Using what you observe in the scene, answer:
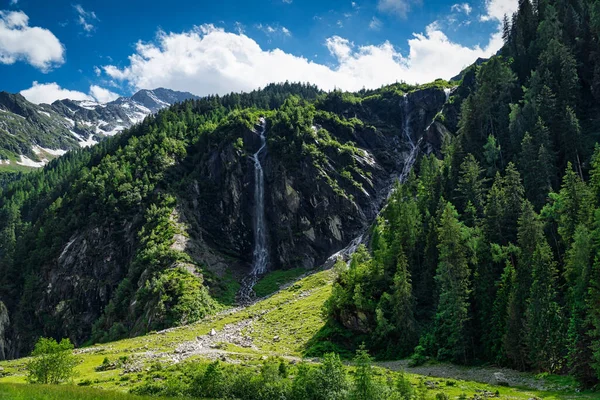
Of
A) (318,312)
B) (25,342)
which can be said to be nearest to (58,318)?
(25,342)

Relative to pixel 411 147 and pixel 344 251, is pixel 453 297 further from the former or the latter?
pixel 411 147

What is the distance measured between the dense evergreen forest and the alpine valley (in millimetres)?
333

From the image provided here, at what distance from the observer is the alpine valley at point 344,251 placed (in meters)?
44.5

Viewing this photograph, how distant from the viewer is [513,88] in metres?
108

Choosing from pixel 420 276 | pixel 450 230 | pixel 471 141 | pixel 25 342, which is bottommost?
pixel 25 342

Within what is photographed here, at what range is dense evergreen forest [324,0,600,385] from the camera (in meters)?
45.8

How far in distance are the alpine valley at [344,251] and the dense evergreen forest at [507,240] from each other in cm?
33

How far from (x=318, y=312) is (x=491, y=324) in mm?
38715

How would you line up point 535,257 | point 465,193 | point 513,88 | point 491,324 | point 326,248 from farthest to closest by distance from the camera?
point 326,248
point 513,88
point 465,193
point 491,324
point 535,257

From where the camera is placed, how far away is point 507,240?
2552 inches

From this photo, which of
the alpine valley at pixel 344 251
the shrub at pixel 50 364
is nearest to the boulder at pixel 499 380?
the alpine valley at pixel 344 251

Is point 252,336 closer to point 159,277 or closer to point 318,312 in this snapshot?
point 318,312

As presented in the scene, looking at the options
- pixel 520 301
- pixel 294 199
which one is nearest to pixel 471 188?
pixel 520 301

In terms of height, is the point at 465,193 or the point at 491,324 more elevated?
the point at 465,193
